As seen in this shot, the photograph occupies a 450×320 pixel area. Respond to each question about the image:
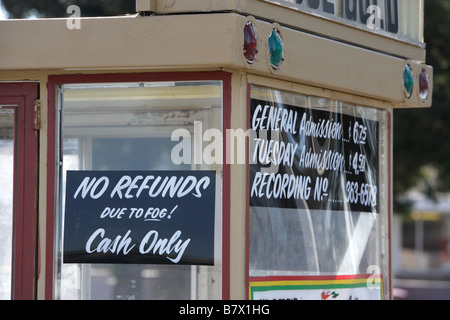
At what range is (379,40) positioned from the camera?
5277 mm

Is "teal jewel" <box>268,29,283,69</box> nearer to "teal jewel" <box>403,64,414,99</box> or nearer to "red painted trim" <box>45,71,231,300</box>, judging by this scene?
"red painted trim" <box>45,71,231,300</box>

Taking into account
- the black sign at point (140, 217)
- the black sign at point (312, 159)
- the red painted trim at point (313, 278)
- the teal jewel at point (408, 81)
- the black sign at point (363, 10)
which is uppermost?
the black sign at point (363, 10)

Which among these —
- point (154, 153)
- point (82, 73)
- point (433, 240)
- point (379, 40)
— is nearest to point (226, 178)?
point (154, 153)

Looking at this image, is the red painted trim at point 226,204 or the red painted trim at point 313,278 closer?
the red painted trim at point 226,204

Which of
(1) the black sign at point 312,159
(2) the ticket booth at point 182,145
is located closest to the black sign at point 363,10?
(2) the ticket booth at point 182,145

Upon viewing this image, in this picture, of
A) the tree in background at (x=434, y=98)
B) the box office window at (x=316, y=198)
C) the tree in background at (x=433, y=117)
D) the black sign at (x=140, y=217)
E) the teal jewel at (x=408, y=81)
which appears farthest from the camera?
the tree in background at (x=433, y=117)

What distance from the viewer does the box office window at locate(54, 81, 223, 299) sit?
4312 mm

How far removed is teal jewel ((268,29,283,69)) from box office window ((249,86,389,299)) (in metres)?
0.16

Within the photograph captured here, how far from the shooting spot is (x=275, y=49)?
14.4 ft

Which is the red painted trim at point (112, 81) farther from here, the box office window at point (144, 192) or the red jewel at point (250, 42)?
the red jewel at point (250, 42)

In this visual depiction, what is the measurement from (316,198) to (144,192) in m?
1.00

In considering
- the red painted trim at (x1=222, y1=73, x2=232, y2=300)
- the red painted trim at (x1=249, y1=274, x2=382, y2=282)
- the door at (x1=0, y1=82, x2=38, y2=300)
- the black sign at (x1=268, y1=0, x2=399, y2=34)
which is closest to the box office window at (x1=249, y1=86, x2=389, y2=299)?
the red painted trim at (x1=249, y1=274, x2=382, y2=282)

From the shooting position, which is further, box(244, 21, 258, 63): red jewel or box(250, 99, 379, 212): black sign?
box(250, 99, 379, 212): black sign

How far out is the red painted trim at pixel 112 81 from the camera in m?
4.21
